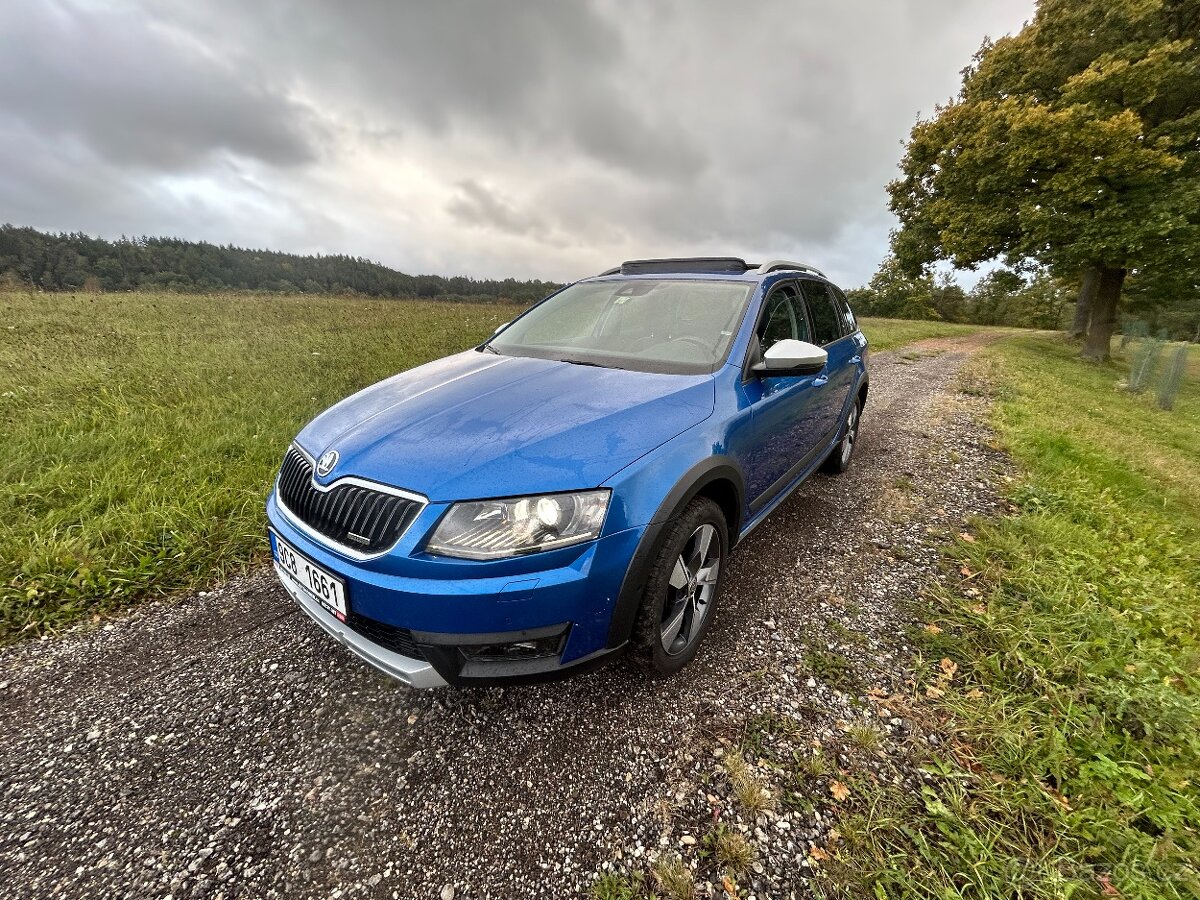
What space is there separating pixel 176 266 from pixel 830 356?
58.0 meters

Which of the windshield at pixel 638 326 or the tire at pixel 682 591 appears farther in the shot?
the windshield at pixel 638 326

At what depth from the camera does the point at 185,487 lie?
3.42 metres

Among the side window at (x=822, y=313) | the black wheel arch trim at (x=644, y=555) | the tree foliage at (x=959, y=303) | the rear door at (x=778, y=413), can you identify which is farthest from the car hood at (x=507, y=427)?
the tree foliage at (x=959, y=303)

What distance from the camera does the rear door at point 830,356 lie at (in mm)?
3520

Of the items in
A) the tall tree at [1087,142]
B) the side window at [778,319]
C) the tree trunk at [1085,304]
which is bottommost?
the side window at [778,319]

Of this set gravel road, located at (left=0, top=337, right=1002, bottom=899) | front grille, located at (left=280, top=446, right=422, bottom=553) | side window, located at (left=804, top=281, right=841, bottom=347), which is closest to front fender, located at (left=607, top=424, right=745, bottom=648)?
gravel road, located at (left=0, top=337, right=1002, bottom=899)

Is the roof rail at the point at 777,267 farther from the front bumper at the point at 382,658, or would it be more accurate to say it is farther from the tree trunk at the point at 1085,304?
the tree trunk at the point at 1085,304

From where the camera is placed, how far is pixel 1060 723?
75.2 inches

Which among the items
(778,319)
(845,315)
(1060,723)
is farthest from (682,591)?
(845,315)

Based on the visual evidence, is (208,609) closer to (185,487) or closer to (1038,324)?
(185,487)


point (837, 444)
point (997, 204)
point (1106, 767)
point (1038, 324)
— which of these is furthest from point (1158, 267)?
point (1038, 324)

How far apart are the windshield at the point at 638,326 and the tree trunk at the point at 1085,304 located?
72.4 ft

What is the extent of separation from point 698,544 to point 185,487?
11.8ft

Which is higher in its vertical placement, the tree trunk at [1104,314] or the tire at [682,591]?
the tree trunk at [1104,314]
